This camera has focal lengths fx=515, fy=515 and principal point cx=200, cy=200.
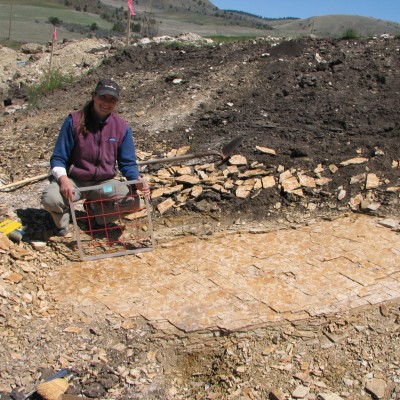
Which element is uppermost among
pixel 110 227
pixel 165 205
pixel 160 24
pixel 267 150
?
pixel 160 24

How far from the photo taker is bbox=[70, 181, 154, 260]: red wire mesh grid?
4383mm

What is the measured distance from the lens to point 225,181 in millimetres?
5297

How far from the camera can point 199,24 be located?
27.7 meters

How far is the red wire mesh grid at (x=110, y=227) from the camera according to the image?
4.38 meters

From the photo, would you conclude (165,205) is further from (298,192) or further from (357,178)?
(357,178)

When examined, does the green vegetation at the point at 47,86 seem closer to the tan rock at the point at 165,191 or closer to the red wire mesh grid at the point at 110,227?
the tan rock at the point at 165,191

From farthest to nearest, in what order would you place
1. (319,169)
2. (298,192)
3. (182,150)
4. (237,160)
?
1. (182,150)
2. (237,160)
3. (319,169)
4. (298,192)

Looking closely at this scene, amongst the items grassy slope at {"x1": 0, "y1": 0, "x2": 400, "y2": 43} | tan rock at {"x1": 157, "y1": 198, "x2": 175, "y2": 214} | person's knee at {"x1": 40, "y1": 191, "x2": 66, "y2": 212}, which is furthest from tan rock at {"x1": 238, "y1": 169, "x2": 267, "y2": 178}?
grassy slope at {"x1": 0, "y1": 0, "x2": 400, "y2": 43}

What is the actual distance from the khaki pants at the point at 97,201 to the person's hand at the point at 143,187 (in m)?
0.10

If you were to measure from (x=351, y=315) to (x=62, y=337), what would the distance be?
195 centimetres

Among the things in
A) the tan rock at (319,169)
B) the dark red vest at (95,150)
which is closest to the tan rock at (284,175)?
the tan rock at (319,169)

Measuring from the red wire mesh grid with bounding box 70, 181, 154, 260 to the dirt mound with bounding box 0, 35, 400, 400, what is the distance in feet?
0.72

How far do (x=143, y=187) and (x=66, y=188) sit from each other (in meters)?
0.65

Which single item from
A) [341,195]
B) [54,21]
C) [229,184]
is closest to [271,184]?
[229,184]
